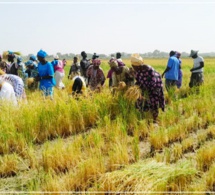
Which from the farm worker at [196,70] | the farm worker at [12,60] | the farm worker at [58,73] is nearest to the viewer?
the farm worker at [12,60]

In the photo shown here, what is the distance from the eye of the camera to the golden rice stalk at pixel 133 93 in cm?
538

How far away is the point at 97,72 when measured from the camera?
25.7 feet

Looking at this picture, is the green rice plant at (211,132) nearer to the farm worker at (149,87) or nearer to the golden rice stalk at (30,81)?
the farm worker at (149,87)

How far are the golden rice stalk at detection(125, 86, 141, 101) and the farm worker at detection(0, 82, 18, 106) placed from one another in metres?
2.03

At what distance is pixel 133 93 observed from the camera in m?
5.41

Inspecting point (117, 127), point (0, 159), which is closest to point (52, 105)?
point (117, 127)

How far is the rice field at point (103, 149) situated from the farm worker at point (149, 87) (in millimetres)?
179

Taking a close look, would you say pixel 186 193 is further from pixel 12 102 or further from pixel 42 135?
pixel 12 102

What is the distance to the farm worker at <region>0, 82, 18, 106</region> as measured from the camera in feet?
17.3

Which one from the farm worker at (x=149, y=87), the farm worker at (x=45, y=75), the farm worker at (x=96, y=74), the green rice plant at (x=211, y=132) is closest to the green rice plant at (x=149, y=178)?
the green rice plant at (x=211, y=132)

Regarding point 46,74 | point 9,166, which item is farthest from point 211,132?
point 46,74

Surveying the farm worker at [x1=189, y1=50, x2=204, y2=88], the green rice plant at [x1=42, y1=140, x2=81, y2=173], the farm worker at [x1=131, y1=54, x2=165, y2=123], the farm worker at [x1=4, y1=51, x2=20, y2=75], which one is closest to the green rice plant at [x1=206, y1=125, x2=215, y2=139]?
the farm worker at [x1=131, y1=54, x2=165, y2=123]

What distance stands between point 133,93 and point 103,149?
153 centimetres

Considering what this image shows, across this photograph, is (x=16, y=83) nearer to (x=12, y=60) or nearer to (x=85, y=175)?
(x=85, y=175)
